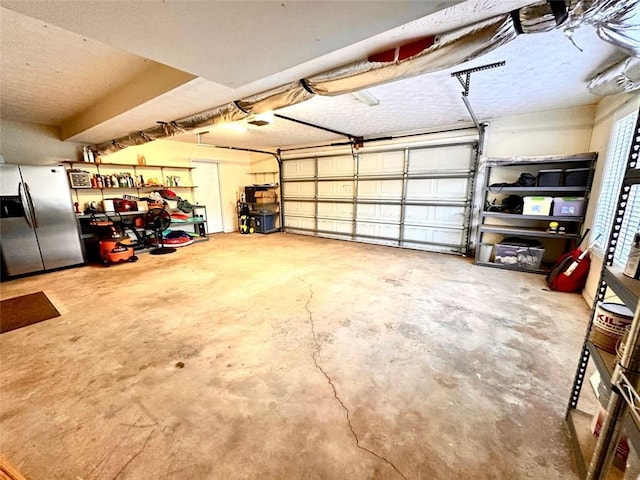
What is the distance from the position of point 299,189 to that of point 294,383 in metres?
6.24

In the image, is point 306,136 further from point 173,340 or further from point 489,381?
point 489,381

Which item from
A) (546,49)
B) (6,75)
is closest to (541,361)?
(546,49)

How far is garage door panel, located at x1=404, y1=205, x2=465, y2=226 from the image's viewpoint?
5031mm

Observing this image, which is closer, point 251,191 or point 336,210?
point 336,210

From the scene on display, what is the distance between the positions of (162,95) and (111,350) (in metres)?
2.62

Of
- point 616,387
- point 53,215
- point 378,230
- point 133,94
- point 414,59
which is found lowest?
point 378,230

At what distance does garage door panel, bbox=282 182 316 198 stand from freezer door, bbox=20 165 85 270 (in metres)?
4.86

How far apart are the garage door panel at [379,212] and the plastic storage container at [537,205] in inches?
91.9

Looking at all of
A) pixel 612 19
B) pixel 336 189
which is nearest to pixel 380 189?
pixel 336 189

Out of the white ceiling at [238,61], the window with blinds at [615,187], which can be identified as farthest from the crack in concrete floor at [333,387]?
the window with blinds at [615,187]

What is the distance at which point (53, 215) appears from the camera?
412 cm

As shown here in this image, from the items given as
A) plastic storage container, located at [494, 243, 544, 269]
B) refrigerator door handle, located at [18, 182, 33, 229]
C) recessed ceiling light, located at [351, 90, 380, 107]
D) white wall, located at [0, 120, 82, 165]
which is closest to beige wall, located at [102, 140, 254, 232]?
white wall, located at [0, 120, 82, 165]

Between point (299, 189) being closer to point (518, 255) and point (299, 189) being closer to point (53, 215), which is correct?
point (53, 215)

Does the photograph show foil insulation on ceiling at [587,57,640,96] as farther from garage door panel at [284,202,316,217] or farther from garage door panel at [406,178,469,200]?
garage door panel at [284,202,316,217]
